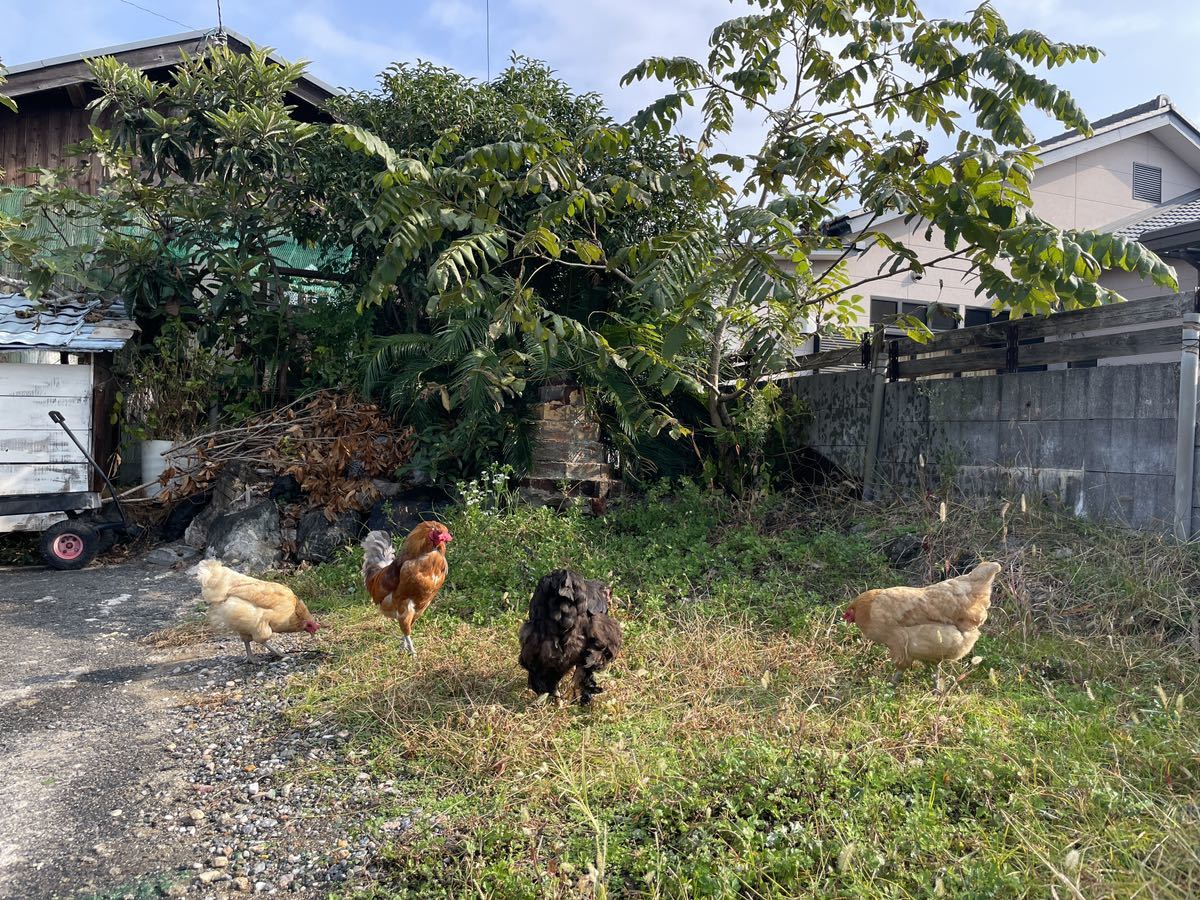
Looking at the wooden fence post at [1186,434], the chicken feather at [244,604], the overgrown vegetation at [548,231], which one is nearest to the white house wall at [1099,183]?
the overgrown vegetation at [548,231]

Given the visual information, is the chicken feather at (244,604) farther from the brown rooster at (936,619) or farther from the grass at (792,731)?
the brown rooster at (936,619)

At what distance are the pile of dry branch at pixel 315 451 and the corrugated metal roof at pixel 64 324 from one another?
1.32 metres

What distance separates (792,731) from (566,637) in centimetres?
108

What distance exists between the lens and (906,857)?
247 cm

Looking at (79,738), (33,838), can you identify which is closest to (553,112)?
(79,738)

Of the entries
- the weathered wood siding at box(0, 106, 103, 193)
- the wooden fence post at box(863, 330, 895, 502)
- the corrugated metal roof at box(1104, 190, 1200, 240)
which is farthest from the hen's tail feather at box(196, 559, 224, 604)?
the corrugated metal roof at box(1104, 190, 1200, 240)

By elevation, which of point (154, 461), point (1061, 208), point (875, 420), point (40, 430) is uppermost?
point (1061, 208)

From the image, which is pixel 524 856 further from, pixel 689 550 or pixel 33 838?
pixel 689 550

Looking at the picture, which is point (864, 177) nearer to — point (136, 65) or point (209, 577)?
point (209, 577)

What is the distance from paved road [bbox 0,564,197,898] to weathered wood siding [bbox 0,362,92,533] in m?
1.19

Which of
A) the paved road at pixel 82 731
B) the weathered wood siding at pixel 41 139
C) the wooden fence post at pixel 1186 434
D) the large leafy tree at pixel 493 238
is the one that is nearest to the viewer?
the paved road at pixel 82 731

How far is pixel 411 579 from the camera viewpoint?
16.1 ft

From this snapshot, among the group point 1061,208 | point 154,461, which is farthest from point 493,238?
point 1061,208

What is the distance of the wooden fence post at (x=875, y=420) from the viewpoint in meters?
7.37
